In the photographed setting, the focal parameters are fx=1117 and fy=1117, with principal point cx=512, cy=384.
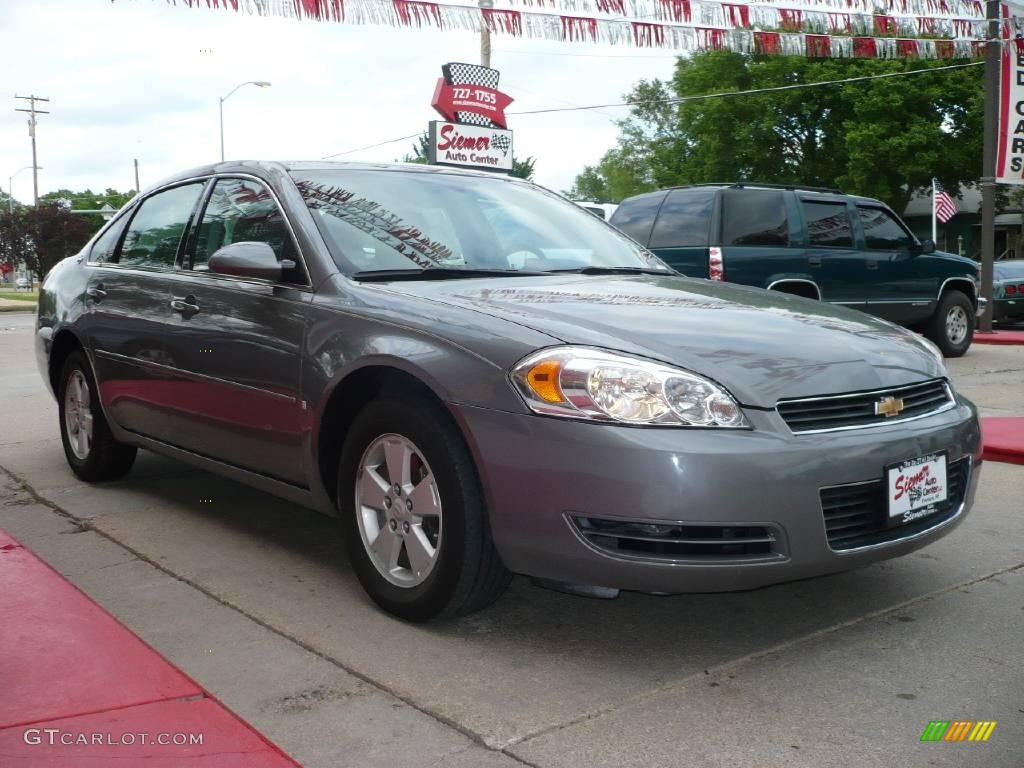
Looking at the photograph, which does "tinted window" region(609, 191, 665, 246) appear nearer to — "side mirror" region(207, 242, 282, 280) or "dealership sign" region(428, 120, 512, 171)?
"dealership sign" region(428, 120, 512, 171)

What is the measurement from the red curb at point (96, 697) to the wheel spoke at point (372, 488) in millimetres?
806

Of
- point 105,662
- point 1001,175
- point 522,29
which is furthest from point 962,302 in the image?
point 105,662

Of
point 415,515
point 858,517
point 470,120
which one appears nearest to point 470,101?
point 470,120

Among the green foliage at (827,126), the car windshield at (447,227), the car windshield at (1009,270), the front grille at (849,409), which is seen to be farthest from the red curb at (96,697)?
the green foliage at (827,126)

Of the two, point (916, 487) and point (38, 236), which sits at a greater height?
point (38, 236)

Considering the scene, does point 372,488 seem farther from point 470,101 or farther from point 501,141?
point 501,141

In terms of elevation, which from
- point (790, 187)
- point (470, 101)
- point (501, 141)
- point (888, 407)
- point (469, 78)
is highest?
point (469, 78)

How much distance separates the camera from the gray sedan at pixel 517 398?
307 centimetres

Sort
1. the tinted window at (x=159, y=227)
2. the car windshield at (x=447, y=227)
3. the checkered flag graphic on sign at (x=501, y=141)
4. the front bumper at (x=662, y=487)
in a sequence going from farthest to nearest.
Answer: the checkered flag graphic on sign at (x=501, y=141) → the tinted window at (x=159, y=227) → the car windshield at (x=447, y=227) → the front bumper at (x=662, y=487)

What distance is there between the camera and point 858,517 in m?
3.24

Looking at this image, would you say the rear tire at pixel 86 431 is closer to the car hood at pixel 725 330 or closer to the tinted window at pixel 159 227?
the tinted window at pixel 159 227

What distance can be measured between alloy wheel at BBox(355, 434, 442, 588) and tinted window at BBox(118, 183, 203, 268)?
1961 millimetres

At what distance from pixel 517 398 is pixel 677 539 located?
59 cm

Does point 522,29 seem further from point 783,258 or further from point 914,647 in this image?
point 914,647
